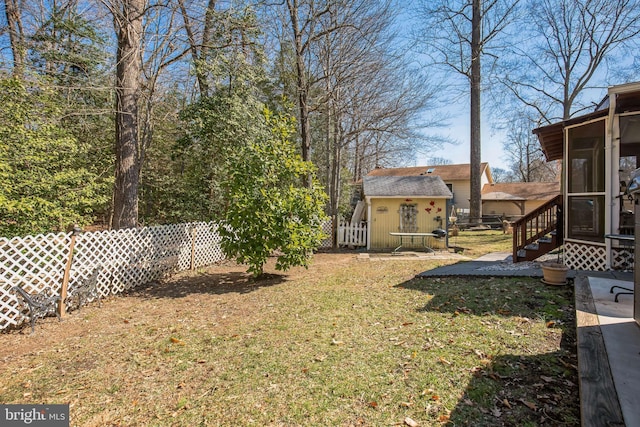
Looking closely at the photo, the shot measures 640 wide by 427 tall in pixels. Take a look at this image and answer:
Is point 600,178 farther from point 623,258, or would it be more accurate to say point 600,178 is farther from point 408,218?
point 408,218

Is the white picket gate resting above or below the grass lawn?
above

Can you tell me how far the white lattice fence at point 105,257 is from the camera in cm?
457

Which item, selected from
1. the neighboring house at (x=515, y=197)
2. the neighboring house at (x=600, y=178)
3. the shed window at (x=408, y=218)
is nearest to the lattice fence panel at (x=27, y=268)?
the neighboring house at (x=600, y=178)

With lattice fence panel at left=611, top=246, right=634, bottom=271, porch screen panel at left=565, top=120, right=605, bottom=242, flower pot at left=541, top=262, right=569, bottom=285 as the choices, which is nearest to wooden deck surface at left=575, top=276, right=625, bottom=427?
A: flower pot at left=541, top=262, right=569, bottom=285

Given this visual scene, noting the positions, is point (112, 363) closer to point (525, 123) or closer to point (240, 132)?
point (240, 132)

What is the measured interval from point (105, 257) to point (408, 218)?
10.4m

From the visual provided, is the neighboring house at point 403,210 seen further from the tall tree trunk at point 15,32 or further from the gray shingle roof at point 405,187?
the tall tree trunk at point 15,32

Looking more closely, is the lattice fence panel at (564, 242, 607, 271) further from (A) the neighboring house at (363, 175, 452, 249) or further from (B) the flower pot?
(A) the neighboring house at (363, 175, 452, 249)

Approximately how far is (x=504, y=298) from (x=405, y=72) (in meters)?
12.9

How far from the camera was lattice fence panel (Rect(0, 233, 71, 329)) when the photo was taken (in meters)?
4.41

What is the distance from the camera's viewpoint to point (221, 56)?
10.5 metres

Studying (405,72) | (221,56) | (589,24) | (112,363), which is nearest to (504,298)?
(112,363)

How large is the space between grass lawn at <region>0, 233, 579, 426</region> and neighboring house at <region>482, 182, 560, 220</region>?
24019 millimetres

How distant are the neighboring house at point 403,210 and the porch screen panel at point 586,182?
5.63m
